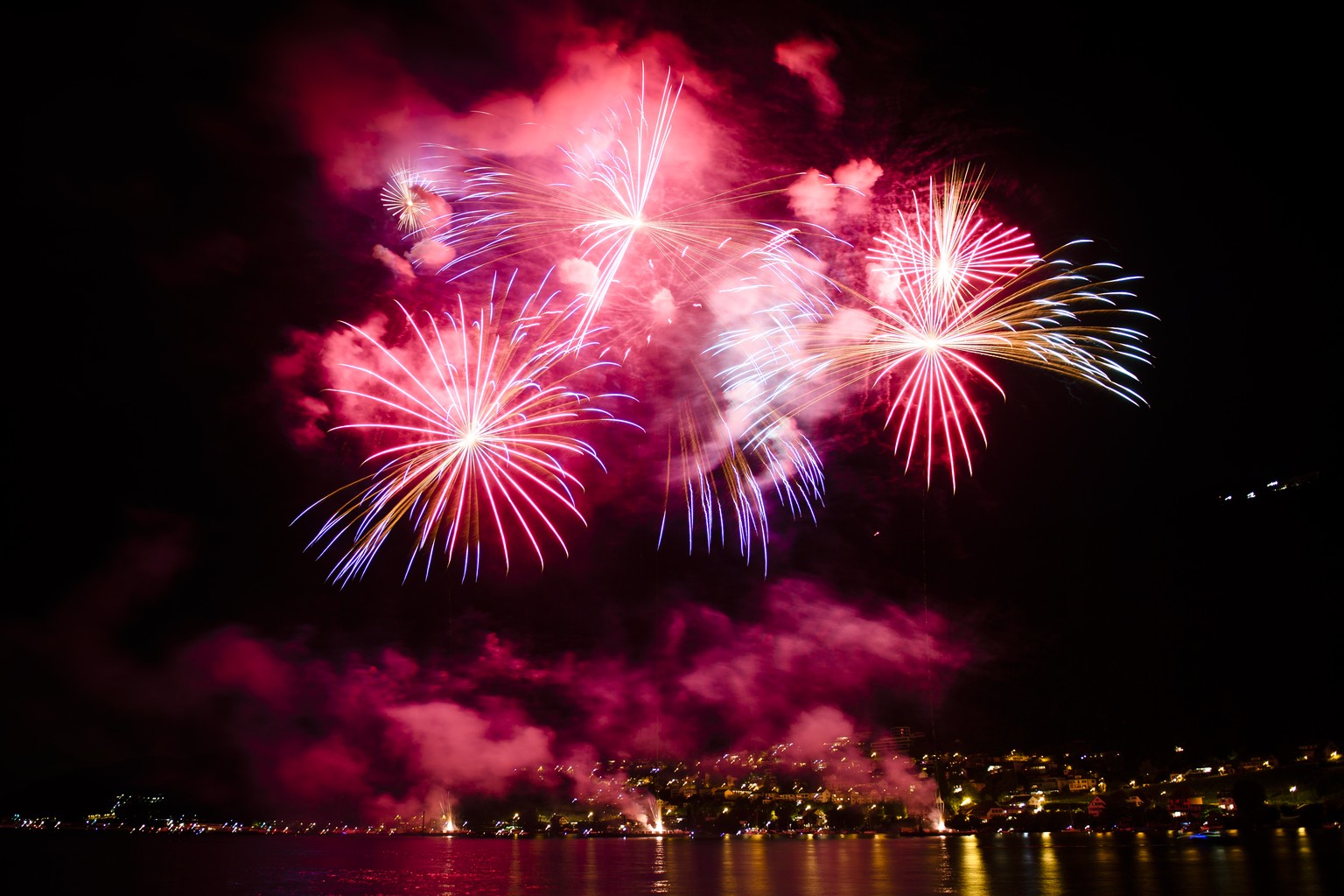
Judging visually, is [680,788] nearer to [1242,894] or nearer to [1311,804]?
[1311,804]

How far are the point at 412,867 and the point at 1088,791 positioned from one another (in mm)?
82335

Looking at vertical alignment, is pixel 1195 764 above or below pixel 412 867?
above

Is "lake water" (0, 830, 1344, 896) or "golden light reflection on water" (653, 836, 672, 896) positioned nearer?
"lake water" (0, 830, 1344, 896)

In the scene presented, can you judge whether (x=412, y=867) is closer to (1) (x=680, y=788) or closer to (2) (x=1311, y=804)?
(2) (x=1311, y=804)

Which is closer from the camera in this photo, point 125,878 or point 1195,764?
point 125,878

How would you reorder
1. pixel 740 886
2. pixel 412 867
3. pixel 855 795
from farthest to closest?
pixel 855 795, pixel 412 867, pixel 740 886

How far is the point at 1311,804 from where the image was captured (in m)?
75.1

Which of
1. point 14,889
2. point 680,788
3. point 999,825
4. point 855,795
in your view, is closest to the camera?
point 14,889

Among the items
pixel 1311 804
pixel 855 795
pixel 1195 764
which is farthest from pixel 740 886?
pixel 855 795

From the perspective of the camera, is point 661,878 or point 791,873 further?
point 791,873

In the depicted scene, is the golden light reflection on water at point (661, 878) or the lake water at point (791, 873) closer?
the lake water at point (791, 873)

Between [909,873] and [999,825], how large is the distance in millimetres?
81970

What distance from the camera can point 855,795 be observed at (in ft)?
465

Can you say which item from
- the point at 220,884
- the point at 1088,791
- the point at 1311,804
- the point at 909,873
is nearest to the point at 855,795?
the point at 1088,791
